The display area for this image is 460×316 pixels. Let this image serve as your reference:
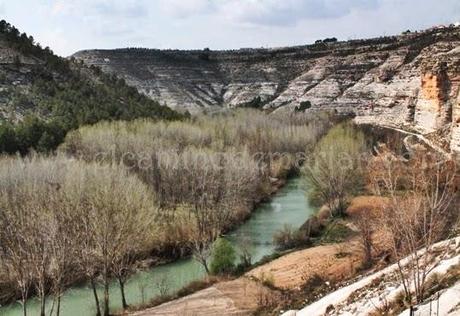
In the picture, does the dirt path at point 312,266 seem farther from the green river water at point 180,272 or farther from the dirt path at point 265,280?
the green river water at point 180,272

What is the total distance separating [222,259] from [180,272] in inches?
120

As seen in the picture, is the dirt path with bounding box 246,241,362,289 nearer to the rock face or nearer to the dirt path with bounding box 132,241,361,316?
the dirt path with bounding box 132,241,361,316

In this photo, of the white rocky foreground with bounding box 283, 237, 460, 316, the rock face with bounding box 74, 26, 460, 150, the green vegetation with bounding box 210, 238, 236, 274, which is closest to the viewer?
the white rocky foreground with bounding box 283, 237, 460, 316

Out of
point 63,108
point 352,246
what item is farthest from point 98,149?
point 352,246

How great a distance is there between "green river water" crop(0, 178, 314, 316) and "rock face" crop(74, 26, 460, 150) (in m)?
23.3

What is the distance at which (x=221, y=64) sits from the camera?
139 m

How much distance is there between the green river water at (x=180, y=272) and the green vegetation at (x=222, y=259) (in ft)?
3.73

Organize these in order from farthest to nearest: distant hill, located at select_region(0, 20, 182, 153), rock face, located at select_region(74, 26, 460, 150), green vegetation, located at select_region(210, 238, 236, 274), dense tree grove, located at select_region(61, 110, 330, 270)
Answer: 1. rock face, located at select_region(74, 26, 460, 150)
2. distant hill, located at select_region(0, 20, 182, 153)
3. dense tree grove, located at select_region(61, 110, 330, 270)
4. green vegetation, located at select_region(210, 238, 236, 274)

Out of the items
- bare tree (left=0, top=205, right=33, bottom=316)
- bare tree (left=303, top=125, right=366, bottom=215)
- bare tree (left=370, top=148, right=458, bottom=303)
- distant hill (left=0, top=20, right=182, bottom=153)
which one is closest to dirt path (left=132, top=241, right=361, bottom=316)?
bare tree (left=0, top=205, right=33, bottom=316)

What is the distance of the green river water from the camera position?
26.1 m

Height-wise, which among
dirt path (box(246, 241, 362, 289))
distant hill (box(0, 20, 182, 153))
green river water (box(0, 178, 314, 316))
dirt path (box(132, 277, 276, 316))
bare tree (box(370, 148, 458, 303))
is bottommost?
green river water (box(0, 178, 314, 316))

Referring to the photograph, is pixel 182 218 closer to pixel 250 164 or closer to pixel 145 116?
pixel 250 164

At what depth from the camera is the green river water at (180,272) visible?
26120mm

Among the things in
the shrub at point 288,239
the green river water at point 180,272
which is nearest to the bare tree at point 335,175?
the green river water at point 180,272
